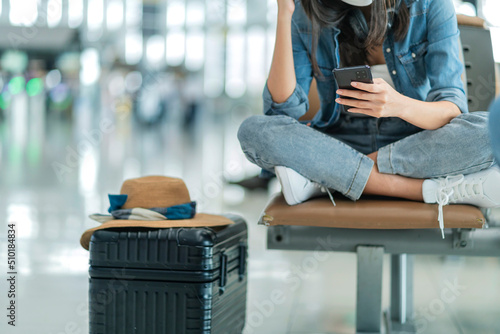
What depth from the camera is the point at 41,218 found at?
337cm

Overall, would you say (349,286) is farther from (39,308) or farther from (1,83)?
(1,83)

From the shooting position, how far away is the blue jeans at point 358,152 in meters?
1.50

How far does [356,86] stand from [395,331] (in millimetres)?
773

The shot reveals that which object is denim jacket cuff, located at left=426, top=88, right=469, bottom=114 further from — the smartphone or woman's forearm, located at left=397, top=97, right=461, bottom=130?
the smartphone

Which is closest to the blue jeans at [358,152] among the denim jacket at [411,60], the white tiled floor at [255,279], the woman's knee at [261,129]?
the woman's knee at [261,129]

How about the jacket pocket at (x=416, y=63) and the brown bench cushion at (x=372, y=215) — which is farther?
the jacket pocket at (x=416, y=63)

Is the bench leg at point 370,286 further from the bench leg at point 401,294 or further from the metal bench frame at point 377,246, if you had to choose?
the bench leg at point 401,294

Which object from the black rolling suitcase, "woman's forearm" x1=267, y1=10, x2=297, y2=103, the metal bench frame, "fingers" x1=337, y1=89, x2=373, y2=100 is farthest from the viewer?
"woman's forearm" x1=267, y1=10, x2=297, y2=103

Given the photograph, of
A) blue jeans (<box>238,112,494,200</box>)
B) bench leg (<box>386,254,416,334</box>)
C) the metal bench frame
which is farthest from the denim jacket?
bench leg (<box>386,254,416,334</box>)

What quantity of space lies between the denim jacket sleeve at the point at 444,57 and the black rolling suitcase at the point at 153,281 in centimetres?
76

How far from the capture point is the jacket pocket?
169 centimetres

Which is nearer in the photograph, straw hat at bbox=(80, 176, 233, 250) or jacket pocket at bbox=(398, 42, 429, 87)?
straw hat at bbox=(80, 176, 233, 250)

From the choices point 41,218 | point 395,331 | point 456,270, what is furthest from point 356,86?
point 41,218

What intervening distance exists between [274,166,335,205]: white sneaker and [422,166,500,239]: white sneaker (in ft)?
0.87
